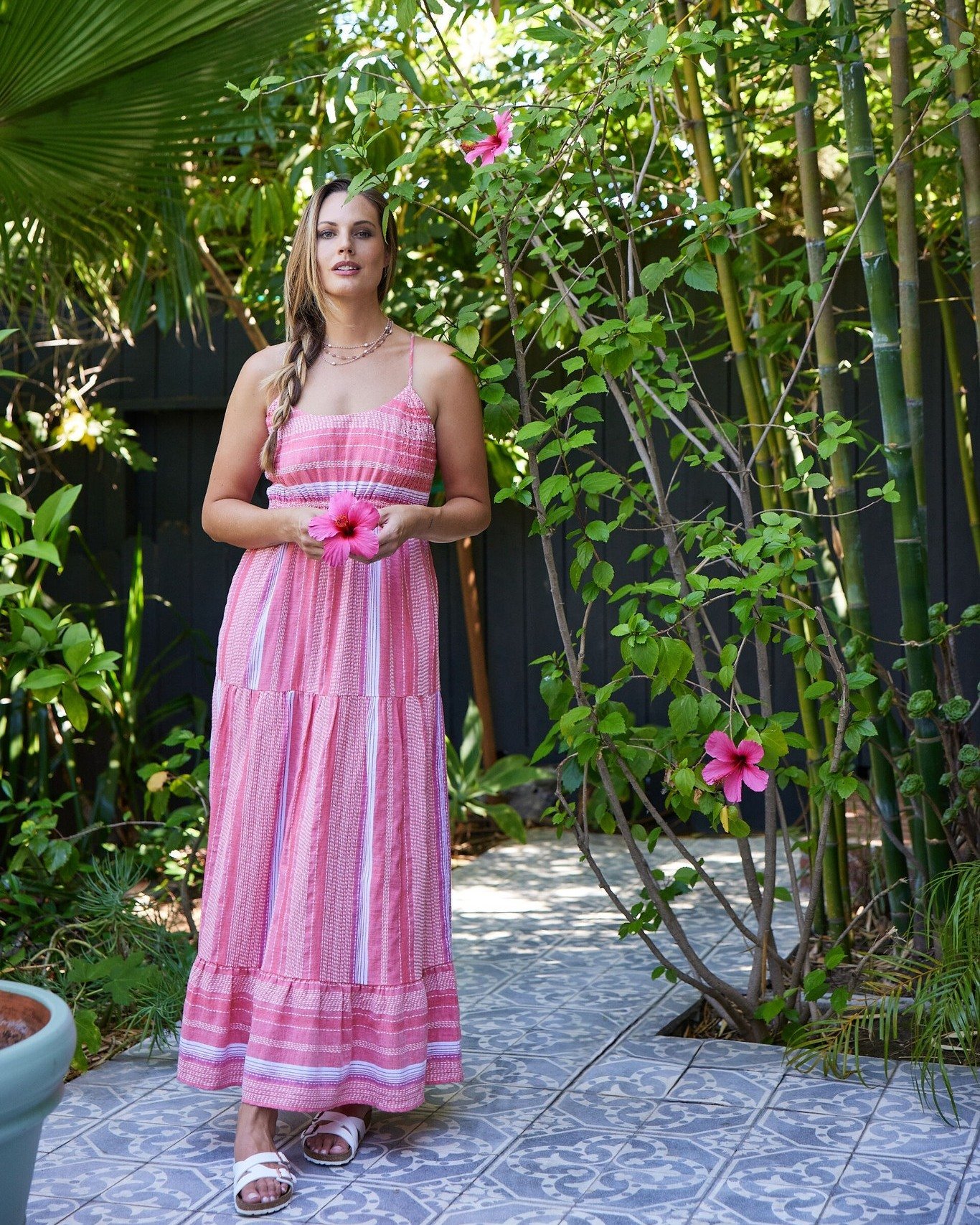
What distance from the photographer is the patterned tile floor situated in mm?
2002

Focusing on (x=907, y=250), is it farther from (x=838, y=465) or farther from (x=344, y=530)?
(x=344, y=530)

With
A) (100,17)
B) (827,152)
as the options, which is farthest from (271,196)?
(827,152)

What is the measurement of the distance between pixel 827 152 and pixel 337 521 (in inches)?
110

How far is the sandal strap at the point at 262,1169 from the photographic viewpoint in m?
2.04

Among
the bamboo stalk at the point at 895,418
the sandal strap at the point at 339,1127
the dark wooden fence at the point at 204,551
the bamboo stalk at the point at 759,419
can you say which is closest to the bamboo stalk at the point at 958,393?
the dark wooden fence at the point at 204,551

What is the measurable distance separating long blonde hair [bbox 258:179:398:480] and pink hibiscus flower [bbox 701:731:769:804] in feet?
2.84

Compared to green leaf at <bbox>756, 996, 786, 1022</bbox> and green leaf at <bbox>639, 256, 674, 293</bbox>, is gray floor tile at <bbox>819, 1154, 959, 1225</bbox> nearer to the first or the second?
green leaf at <bbox>756, 996, 786, 1022</bbox>

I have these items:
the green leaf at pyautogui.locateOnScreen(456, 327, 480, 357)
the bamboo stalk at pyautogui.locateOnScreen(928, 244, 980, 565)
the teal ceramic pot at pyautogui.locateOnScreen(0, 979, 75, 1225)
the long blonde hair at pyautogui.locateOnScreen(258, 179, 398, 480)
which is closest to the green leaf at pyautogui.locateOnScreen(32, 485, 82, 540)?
the long blonde hair at pyautogui.locateOnScreen(258, 179, 398, 480)

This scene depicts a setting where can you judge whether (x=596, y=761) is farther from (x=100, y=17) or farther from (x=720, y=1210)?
(x=100, y=17)

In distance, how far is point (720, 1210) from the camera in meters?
1.98

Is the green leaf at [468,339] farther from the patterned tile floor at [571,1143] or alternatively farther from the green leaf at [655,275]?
the patterned tile floor at [571,1143]

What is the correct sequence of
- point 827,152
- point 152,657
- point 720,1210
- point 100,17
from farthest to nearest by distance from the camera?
point 152,657
point 827,152
point 100,17
point 720,1210

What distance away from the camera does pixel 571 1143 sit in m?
2.24

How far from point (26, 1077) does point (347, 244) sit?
1378mm
